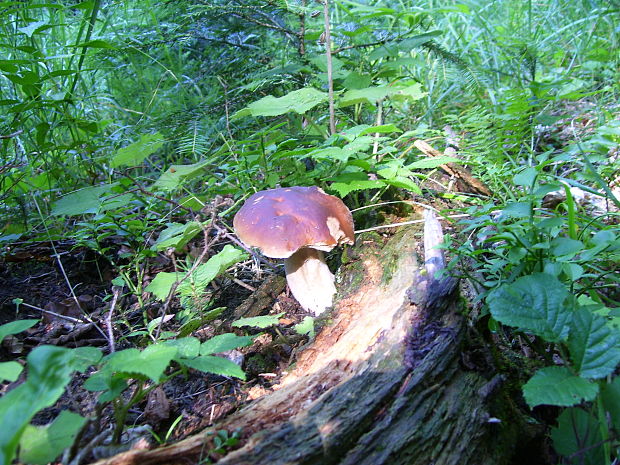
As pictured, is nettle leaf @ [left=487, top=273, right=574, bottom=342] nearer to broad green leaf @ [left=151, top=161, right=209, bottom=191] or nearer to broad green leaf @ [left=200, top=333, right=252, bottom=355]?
broad green leaf @ [left=200, top=333, right=252, bottom=355]

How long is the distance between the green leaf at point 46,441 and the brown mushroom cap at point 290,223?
1.09 meters

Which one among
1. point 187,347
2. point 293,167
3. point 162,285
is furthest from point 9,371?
point 293,167

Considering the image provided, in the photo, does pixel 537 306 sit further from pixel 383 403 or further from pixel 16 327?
pixel 16 327

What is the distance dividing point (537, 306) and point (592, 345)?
0.53 ft

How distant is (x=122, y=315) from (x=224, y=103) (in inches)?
63.0

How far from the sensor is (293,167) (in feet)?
8.06

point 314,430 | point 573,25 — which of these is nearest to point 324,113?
point 314,430

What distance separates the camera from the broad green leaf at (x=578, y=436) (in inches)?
45.7

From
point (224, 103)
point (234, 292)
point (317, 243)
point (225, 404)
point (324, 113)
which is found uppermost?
point (224, 103)

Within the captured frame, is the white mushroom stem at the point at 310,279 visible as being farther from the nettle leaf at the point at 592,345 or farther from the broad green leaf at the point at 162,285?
the nettle leaf at the point at 592,345

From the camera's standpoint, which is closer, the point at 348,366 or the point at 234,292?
the point at 348,366

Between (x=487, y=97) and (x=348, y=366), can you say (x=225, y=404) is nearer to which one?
(x=348, y=366)

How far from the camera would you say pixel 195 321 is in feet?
5.93

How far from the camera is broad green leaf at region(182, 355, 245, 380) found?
1.21 metres
